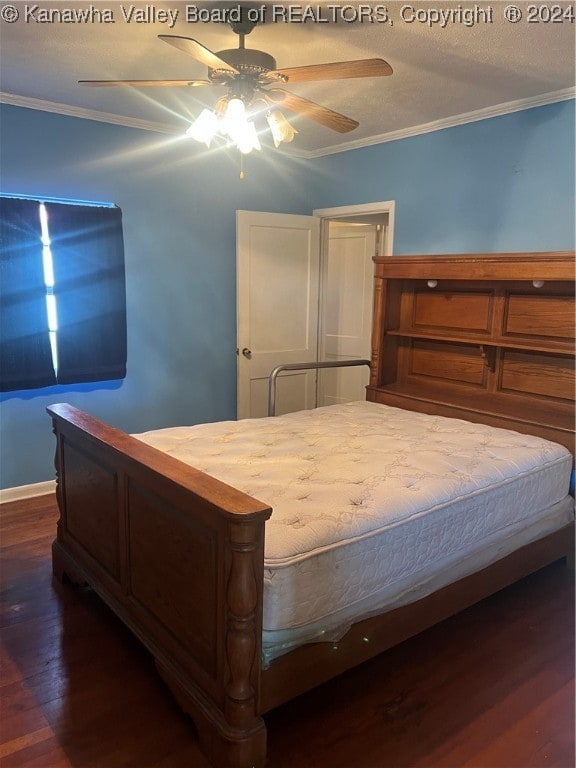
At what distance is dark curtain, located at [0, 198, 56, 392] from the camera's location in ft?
10.9

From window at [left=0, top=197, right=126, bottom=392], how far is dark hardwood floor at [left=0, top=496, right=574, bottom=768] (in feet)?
4.73

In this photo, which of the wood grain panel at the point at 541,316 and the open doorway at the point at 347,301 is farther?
the open doorway at the point at 347,301

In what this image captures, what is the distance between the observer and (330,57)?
8.54 feet

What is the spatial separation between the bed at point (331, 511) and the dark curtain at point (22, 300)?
1.02 meters

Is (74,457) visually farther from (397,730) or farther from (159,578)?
(397,730)

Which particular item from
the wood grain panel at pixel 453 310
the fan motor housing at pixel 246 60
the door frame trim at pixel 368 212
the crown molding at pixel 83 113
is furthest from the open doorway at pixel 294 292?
the fan motor housing at pixel 246 60

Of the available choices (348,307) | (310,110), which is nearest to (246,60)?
(310,110)

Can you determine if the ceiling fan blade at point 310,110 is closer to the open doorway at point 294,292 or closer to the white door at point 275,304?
the open doorway at point 294,292

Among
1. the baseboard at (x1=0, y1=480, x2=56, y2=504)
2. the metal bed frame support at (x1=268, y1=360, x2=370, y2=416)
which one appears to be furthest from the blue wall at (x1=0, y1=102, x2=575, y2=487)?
the metal bed frame support at (x1=268, y1=360, x2=370, y2=416)

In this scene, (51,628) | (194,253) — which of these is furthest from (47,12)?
(51,628)

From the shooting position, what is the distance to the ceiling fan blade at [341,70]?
1909 millimetres

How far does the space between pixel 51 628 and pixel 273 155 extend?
3528mm

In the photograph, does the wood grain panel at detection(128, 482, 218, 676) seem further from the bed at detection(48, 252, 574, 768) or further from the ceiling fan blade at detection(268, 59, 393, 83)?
the ceiling fan blade at detection(268, 59, 393, 83)

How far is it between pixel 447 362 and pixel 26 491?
2.78 m
